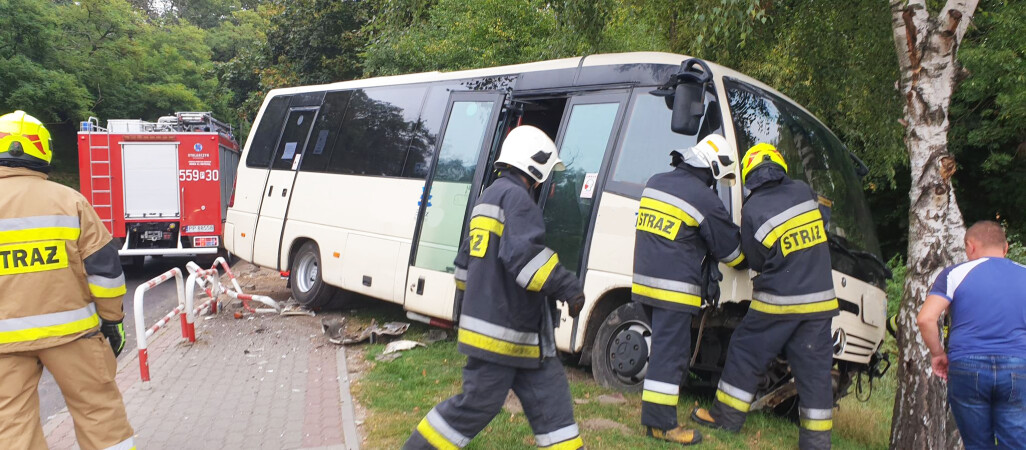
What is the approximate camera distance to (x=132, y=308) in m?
9.75

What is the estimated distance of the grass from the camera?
4402mm

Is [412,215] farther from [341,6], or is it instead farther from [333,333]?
[341,6]

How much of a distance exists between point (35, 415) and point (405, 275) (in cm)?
379

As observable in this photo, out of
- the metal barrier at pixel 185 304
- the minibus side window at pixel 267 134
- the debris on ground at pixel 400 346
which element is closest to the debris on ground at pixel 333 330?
the debris on ground at pixel 400 346

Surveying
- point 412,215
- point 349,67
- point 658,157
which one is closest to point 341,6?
point 349,67

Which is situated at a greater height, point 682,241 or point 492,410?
point 682,241

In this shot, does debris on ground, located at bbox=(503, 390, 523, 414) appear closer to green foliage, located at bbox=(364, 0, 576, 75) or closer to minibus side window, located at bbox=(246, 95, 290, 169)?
minibus side window, located at bbox=(246, 95, 290, 169)

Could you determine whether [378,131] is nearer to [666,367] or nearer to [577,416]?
[577,416]

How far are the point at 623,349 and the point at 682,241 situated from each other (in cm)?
123

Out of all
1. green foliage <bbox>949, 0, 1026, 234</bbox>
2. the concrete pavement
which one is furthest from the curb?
green foliage <bbox>949, 0, 1026, 234</bbox>

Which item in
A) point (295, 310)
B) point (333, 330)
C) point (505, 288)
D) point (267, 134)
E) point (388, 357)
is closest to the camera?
point (505, 288)

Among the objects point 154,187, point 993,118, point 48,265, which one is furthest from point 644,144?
point 993,118

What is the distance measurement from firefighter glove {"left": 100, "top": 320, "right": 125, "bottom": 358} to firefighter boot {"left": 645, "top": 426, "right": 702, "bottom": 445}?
3037 millimetres

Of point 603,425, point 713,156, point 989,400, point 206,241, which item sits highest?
point 713,156
